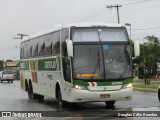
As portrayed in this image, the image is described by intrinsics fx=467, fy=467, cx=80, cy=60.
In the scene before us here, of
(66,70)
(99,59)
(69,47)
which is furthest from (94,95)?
(69,47)

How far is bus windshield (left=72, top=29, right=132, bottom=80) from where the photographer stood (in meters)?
16.4

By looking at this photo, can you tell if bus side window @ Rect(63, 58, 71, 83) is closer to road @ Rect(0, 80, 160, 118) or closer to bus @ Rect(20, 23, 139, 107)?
bus @ Rect(20, 23, 139, 107)

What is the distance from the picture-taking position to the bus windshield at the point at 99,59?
53.8 feet

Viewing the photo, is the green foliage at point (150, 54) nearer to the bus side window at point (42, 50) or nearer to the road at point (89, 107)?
the road at point (89, 107)

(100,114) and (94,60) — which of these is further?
(94,60)

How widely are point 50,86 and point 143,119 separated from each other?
276 inches

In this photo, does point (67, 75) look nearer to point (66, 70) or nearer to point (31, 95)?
point (66, 70)

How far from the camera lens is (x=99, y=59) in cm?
1652

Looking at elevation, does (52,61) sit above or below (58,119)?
above

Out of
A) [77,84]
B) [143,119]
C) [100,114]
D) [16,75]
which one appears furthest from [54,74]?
[16,75]

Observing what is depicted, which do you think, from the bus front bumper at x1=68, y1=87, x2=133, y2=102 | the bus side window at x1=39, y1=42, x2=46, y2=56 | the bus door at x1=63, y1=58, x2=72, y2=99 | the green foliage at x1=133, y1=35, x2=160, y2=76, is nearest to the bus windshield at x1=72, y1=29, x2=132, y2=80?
the bus door at x1=63, y1=58, x2=72, y2=99

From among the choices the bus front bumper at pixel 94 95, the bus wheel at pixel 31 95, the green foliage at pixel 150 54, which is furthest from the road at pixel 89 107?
the green foliage at pixel 150 54

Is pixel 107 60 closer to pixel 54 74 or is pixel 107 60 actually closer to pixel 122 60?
pixel 122 60

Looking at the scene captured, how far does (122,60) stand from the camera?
660 inches
